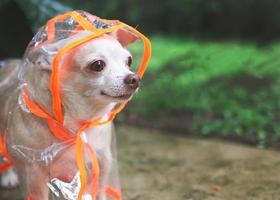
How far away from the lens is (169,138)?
3.91m

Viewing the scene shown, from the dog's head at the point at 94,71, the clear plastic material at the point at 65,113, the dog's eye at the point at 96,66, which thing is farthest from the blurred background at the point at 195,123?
the dog's eye at the point at 96,66

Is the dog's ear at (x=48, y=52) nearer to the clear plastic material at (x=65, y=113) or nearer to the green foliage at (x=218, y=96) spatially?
the clear plastic material at (x=65, y=113)

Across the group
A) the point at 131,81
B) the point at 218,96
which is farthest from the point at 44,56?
the point at 218,96

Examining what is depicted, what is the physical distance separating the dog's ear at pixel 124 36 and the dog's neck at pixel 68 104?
31cm

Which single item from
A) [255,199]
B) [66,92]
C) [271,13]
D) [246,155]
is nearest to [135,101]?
[246,155]

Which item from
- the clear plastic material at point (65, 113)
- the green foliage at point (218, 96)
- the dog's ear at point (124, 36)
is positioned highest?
the dog's ear at point (124, 36)

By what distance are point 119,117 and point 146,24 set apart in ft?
14.3

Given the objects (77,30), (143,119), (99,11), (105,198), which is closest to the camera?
(77,30)

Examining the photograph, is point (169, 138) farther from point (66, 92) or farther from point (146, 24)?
point (146, 24)

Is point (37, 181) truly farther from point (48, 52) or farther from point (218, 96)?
point (218, 96)

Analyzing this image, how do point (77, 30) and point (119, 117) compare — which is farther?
point (119, 117)

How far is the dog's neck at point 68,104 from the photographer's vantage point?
7.23ft

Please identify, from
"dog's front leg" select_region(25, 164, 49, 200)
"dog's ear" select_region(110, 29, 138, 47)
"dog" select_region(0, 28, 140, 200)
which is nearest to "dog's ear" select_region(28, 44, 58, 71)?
"dog" select_region(0, 28, 140, 200)

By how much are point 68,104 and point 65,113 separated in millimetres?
47
